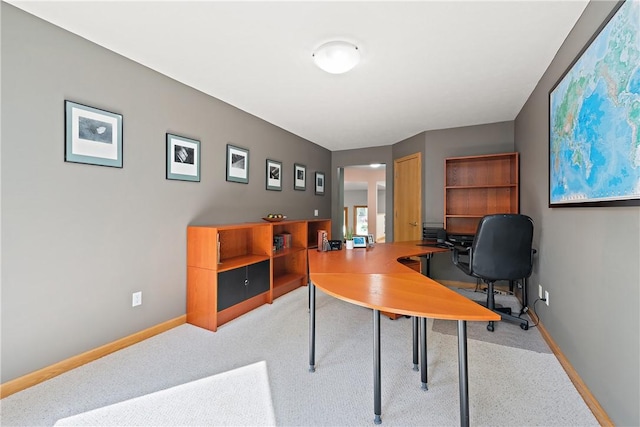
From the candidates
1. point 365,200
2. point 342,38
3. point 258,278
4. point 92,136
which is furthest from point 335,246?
point 365,200

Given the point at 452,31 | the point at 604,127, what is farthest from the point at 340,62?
the point at 604,127

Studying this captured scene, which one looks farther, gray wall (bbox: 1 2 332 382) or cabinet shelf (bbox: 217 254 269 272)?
cabinet shelf (bbox: 217 254 269 272)

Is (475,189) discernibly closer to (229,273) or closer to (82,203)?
(229,273)

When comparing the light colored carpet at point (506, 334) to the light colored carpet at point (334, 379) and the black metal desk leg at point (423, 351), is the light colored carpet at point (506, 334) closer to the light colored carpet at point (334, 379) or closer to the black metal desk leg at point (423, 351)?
the light colored carpet at point (334, 379)

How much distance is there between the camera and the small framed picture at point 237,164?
3.27m

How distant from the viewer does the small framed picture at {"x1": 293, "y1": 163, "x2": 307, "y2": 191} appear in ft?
14.9

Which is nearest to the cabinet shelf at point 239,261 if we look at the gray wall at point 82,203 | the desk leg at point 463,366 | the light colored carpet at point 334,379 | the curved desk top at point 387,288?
the gray wall at point 82,203

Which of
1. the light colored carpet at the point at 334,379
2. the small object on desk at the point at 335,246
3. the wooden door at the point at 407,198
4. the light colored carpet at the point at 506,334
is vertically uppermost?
the wooden door at the point at 407,198

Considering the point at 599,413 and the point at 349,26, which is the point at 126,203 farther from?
the point at 599,413

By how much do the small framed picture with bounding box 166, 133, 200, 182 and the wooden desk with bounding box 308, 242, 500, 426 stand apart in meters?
1.55

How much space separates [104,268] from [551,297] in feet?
12.1

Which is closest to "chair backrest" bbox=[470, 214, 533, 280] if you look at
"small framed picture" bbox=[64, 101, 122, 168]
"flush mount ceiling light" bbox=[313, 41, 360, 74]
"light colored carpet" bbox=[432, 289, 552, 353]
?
"light colored carpet" bbox=[432, 289, 552, 353]

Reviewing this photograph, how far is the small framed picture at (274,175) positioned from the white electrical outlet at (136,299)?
2.10m

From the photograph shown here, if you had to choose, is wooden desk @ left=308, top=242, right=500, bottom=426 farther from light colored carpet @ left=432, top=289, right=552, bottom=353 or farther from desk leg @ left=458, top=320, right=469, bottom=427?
light colored carpet @ left=432, top=289, right=552, bottom=353
